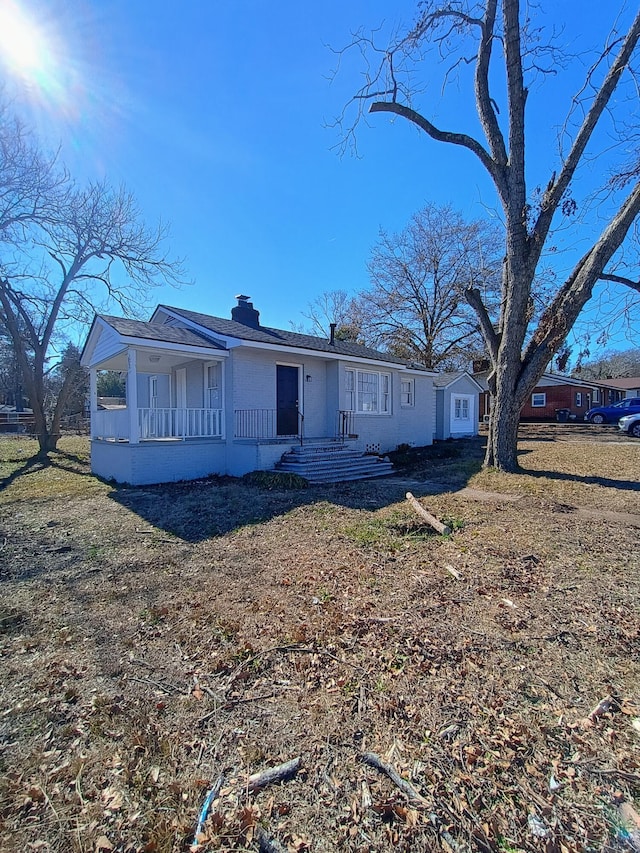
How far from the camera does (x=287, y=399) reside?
39.5 feet

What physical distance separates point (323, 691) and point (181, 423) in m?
8.85

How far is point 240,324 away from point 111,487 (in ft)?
21.0

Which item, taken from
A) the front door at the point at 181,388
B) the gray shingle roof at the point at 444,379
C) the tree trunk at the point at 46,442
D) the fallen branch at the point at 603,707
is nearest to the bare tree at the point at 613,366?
the gray shingle roof at the point at 444,379

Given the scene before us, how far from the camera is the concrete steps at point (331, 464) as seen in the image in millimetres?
9867

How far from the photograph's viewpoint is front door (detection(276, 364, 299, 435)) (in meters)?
11.9

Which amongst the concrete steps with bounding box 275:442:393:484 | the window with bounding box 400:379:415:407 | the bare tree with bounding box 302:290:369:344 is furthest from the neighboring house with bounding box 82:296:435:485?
the bare tree with bounding box 302:290:369:344

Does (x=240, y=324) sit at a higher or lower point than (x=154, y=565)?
higher

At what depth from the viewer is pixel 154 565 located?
4.49m

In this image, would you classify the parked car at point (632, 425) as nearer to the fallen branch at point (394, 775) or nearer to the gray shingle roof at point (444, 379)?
the gray shingle roof at point (444, 379)

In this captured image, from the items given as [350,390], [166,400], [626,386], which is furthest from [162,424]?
[626,386]

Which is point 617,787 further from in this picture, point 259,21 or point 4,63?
point 4,63

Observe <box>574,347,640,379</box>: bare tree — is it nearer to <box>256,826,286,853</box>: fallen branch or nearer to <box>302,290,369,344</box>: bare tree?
<box>302,290,369,344</box>: bare tree

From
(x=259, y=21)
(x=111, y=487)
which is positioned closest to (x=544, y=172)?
(x=259, y=21)

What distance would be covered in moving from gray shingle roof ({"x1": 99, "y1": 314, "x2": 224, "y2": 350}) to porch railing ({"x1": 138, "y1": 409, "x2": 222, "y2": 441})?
1.67 metres
